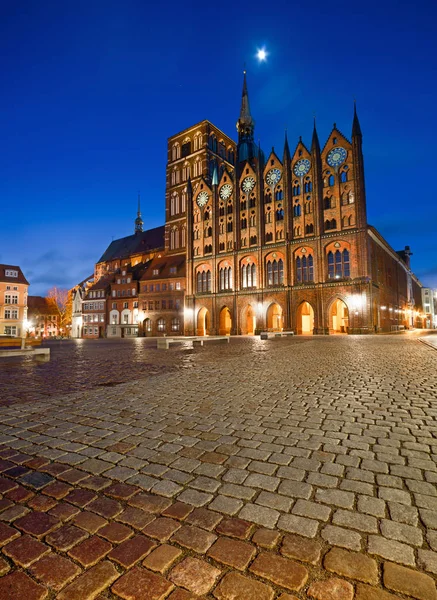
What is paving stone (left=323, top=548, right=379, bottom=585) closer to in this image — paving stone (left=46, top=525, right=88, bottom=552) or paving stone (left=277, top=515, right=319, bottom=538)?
paving stone (left=277, top=515, right=319, bottom=538)

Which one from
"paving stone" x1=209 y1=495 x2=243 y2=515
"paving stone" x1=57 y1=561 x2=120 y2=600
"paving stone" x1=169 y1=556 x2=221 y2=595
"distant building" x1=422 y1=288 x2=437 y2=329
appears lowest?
"paving stone" x1=209 y1=495 x2=243 y2=515

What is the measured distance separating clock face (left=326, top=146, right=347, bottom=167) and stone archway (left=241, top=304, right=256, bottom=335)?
18.2 metres

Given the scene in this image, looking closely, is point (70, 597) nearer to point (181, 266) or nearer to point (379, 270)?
point (379, 270)

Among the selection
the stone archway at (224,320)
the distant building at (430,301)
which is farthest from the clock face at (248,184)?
the distant building at (430,301)

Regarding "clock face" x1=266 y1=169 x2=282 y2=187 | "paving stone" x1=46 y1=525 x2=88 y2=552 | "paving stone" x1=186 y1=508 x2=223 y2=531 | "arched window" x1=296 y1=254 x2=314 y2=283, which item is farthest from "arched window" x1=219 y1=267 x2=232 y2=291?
"paving stone" x1=46 y1=525 x2=88 y2=552

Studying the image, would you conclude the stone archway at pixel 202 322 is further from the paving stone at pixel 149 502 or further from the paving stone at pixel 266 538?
the paving stone at pixel 266 538

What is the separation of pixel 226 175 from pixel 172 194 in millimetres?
14135

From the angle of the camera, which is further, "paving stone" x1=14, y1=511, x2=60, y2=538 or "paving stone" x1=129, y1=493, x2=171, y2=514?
"paving stone" x1=129, y1=493, x2=171, y2=514

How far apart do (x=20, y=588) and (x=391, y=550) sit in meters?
1.84

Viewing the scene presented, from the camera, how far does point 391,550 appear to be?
5.52ft

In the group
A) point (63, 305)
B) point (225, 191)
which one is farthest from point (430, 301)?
point (63, 305)

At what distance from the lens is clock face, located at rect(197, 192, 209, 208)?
4459 centimetres

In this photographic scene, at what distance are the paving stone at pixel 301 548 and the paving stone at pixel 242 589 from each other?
27 centimetres

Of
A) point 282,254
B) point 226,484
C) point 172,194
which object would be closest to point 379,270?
point 282,254
